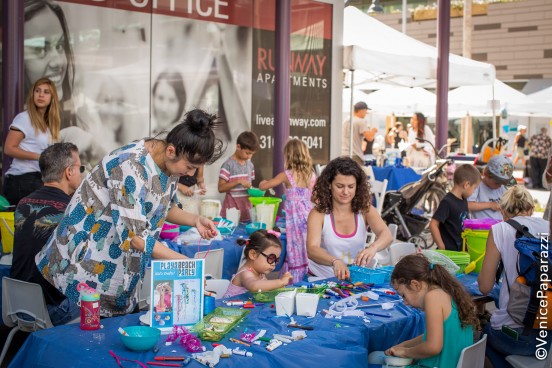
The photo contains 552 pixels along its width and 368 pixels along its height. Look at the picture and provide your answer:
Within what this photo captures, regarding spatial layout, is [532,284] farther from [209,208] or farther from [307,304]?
[209,208]

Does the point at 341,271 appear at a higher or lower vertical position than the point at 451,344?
higher

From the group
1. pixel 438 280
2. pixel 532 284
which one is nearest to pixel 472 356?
pixel 438 280

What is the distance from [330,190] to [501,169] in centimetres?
206

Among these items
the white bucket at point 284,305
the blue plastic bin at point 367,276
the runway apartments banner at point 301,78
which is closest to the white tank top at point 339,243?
the blue plastic bin at point 367,276

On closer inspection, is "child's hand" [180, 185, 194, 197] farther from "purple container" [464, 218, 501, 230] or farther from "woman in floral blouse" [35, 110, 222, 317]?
"woman in floral blouse" [35, 110, 222, 317]

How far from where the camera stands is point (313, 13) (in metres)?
10.4

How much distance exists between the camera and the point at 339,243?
4.71m

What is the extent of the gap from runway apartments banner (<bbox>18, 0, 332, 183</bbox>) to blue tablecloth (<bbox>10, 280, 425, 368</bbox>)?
3838mm

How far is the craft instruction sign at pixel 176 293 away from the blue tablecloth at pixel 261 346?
18cm

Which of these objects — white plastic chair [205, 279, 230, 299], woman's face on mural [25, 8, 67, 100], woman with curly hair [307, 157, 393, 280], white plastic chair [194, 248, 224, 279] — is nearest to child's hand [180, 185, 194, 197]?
white plastic chair [194, 248, 224, 279]

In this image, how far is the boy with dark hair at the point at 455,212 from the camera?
5707mm

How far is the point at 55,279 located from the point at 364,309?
1525mm

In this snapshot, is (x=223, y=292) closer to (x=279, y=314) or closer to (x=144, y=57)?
(x=279, y=314)

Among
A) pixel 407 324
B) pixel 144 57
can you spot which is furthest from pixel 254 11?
pixel 407 324
